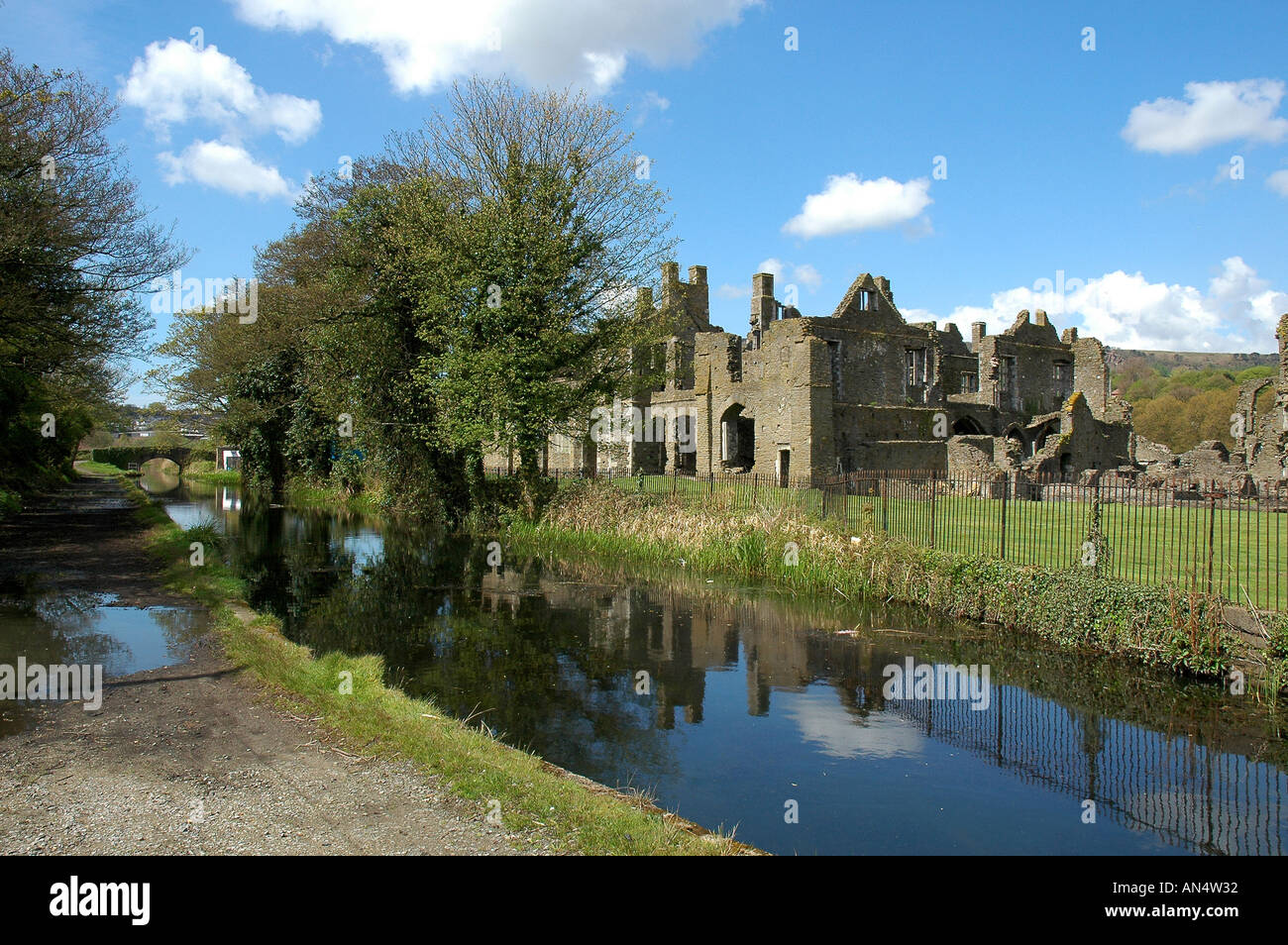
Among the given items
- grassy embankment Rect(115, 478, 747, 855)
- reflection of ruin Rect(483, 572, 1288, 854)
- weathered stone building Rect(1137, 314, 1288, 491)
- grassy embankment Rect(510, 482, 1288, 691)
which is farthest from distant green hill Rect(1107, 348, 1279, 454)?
grassy embankment Rect(115, 478, 747, 855)

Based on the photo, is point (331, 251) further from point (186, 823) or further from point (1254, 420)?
point (1254, 420)

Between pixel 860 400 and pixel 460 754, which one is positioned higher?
pixel 860 400

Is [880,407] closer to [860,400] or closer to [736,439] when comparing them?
[860,400]

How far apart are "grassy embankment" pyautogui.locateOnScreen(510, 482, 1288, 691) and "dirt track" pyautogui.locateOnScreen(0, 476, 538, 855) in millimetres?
8310

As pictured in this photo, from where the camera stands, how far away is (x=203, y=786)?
5.39 metres

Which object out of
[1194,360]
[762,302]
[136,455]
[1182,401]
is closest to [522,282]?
[762,302]

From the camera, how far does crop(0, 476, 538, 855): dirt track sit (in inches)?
182

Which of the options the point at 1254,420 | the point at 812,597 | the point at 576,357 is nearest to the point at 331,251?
the point at 576,357

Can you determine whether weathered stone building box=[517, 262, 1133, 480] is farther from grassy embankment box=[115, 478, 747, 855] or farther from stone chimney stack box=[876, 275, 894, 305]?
grassy embankment box=[115, 478, 747, 855]

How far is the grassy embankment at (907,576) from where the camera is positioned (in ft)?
29.3

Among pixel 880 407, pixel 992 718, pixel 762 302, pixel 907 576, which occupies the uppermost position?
pixel 762 302

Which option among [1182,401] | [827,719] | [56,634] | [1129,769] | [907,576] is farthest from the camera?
[1182,401]

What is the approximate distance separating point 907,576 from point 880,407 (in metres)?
21.2
